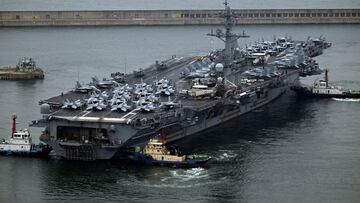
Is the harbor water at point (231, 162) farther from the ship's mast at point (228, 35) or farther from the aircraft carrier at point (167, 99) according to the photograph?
the ship's mast at point (228, 35)

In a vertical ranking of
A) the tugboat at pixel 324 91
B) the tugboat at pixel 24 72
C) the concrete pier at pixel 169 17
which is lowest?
the tugboat at pixel 324 91

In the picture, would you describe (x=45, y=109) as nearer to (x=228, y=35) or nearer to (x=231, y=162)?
(x=231, y=162)

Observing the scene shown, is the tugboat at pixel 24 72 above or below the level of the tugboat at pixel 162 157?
above

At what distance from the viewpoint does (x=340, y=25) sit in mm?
94188

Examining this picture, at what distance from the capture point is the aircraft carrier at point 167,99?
42.3 metres

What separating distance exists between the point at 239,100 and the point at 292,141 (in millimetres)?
5916

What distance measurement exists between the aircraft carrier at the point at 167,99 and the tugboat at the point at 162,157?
3.29 ft

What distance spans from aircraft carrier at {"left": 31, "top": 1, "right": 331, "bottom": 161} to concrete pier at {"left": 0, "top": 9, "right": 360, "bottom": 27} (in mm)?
29569

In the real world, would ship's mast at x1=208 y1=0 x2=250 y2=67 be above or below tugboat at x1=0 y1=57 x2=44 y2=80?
above

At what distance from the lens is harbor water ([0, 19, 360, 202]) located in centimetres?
3728

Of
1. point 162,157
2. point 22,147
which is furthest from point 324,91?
point 22,147

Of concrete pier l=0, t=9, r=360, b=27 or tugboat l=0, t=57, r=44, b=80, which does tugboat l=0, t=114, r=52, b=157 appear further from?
concrete pier l=0, t=9, r=360, b=27

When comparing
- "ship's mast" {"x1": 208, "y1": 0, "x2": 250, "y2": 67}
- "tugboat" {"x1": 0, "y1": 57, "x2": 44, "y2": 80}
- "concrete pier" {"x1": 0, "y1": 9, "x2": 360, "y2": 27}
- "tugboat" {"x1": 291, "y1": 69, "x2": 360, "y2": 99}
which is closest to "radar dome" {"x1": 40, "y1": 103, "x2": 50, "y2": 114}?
A: "ship's mast" {"x1": 208, "y1": 0, "x2": 250, "y2": 67}

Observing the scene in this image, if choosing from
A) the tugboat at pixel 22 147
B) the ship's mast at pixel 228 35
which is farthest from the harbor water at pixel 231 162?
the ship's mast at pixel 228 35
